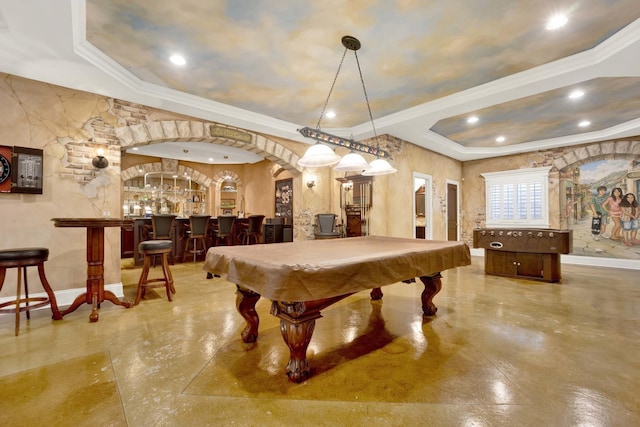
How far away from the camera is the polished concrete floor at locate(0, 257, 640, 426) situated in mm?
1547

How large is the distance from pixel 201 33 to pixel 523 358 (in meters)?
4.30

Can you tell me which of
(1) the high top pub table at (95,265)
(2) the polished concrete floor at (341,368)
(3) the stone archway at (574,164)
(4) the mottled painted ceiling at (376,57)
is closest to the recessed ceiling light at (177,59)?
(4) the mottled painted ceiling at (376,57)

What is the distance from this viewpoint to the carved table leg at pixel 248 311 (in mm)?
2426

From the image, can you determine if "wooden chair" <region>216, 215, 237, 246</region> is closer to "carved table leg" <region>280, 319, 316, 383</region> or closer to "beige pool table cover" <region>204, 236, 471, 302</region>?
"beige pool table cover" <region>204, 236, 471, 302</region>

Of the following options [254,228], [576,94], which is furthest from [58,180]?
[576,94]

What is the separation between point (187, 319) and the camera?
9.87 ft

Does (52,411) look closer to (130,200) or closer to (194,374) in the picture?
(194,374)

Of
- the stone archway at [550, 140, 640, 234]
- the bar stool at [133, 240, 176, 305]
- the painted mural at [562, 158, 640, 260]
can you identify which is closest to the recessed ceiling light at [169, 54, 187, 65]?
the bar stool at [133, 240, 176, 305]

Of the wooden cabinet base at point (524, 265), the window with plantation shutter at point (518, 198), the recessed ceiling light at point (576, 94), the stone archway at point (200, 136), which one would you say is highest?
the recessed ceiling light at point (576, 94)

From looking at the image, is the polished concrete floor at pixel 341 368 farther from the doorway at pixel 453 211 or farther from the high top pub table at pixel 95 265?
the doorway at pixel 453 211

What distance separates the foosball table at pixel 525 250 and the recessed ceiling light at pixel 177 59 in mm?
5563

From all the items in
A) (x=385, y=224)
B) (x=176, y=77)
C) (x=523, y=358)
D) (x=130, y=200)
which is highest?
(x=176, y=77)

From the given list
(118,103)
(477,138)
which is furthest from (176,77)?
(477,138)

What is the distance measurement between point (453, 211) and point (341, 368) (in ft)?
24.8
